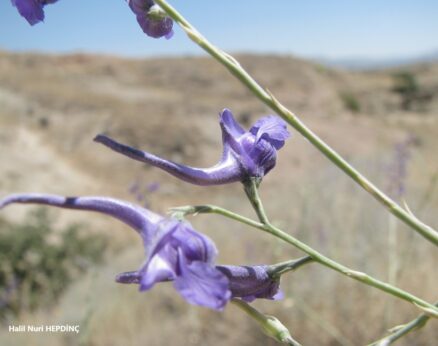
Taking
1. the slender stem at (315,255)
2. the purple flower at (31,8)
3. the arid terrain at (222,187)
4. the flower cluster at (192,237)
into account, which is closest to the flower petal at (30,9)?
the purple flower at (31,8)

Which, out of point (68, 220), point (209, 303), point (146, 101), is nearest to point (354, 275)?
point (209, 303)

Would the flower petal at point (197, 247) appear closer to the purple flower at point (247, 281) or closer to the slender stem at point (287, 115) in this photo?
the purple flower at point (247, 281)

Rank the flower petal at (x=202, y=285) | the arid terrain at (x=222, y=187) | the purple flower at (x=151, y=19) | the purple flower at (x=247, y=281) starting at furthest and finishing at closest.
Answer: the arid terrain at (x=222, y=187)
the purple flower at (x=151, y=19)
the purple flower at (x=247, y=281)
the flower petal at (x=202, y=285)

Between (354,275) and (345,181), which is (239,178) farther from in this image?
(345,181)

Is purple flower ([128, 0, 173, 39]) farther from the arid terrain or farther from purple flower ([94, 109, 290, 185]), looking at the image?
the arid terrain

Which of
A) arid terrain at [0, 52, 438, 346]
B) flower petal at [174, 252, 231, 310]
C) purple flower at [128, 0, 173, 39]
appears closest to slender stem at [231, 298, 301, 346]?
flower petal at [174, 252, 231, 310]

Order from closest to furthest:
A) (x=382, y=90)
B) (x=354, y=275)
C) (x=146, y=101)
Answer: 1. (x=354, y=275)
2. (x=146, y=101)
3. (x=382, y=90)

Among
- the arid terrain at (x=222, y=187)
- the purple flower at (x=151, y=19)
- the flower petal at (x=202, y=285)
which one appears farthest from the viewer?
the arid terrain at (x=222, y=187)
